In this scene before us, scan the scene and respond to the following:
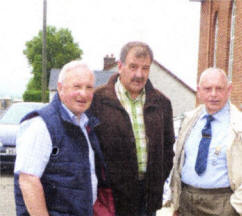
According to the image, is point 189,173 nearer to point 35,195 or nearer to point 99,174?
point 99,174

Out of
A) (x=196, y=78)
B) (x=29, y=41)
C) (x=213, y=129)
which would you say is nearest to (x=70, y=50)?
(x=29, y=41)

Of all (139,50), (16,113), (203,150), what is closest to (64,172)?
(139,50)

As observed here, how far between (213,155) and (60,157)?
55.5 inches

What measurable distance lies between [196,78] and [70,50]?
46.3 metres

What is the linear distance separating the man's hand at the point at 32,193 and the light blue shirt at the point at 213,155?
4.88 feet

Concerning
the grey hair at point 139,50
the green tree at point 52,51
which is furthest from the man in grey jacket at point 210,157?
the green tree at point 52,51

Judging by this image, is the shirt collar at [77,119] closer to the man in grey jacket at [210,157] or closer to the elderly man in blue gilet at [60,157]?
the elderly man in blue gilet at [60,157]

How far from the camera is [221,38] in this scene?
12.4 meters

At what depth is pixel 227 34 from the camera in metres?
11.9

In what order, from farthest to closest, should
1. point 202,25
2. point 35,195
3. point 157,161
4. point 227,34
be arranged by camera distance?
point 202,25, point 227,34, point 157,161, point 35,195

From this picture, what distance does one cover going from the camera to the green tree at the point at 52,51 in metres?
59.2

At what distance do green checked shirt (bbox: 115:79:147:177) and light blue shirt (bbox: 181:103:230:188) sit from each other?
1.57 feet

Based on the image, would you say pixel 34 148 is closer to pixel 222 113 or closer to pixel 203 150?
pixel 203 150

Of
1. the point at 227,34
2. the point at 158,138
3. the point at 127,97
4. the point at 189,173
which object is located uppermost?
the point at 227,34
